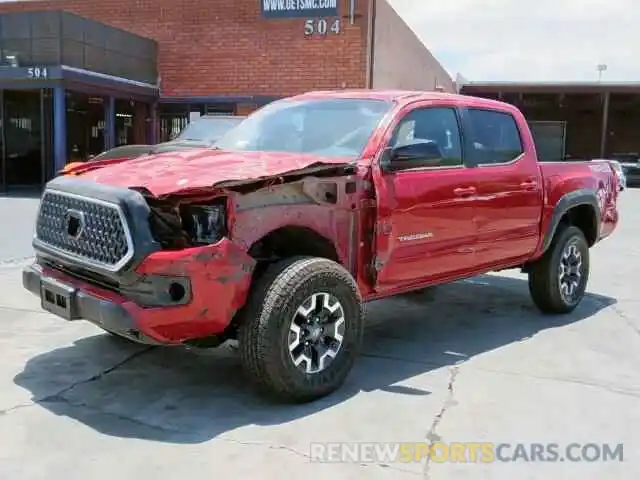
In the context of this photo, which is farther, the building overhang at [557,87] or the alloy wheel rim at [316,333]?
the building overhang at [557,87]

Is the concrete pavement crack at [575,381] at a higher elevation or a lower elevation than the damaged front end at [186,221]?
lower

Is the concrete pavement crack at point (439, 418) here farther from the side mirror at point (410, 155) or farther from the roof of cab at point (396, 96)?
the roof of cab at point (396, 96)

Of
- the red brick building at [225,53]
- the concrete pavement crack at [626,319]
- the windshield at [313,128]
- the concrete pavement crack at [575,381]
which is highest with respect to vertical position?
the red brick building at [225,53]

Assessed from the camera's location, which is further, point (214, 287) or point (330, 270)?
point (330, 270)

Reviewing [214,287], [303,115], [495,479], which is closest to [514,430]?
[495,479]

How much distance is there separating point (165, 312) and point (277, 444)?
94cm

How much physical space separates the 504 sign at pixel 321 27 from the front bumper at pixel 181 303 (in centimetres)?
1572

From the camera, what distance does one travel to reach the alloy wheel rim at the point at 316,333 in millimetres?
4414

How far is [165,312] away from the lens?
13.0 feet

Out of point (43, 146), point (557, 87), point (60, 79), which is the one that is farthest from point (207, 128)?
point (557, 87)

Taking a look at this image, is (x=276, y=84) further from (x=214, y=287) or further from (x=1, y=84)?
(x=214, y=287)

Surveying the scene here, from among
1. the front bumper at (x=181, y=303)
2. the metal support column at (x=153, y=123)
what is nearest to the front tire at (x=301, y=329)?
the front bumper at (x=181, y=303)

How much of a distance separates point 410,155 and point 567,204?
2472 mm

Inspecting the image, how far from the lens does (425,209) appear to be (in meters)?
5.30
